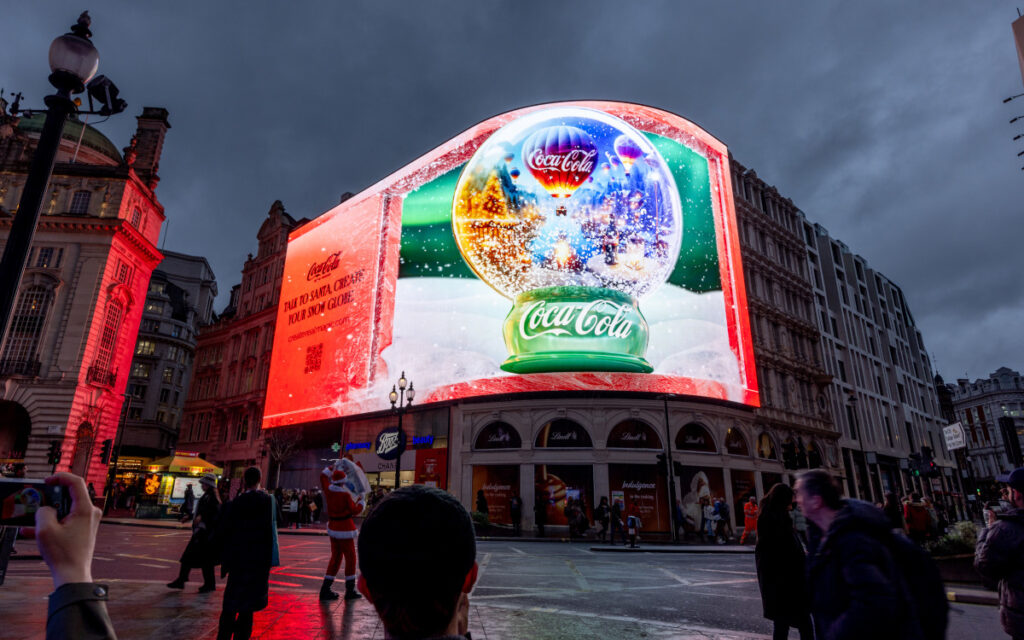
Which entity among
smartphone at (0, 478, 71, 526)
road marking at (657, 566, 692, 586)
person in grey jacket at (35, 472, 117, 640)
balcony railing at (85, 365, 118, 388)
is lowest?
road marking at (657, 566, 692, 586)

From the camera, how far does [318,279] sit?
34.1m

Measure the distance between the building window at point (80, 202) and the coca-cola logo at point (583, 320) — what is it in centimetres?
3104

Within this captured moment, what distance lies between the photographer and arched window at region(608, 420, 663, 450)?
2673cm

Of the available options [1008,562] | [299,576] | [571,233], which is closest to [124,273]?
[571,233]

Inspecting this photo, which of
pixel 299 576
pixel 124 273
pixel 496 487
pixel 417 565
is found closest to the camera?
pixel 417 565

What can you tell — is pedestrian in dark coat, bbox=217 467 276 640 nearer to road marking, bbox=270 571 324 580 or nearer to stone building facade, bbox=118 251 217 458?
road marking, bbox=270 571 324 580

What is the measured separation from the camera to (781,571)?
4.47m

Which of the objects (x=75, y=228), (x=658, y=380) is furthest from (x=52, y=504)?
(x=75, y=228)

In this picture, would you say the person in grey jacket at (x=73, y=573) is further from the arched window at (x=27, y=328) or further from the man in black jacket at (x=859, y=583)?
the arched window at (x=27, y=328)

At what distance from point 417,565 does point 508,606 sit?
6.70 meters

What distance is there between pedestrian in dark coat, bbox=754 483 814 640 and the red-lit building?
1440 inches

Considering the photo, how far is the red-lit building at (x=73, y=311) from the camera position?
30.3 meters

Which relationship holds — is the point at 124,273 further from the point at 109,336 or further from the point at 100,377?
the point at 100,377

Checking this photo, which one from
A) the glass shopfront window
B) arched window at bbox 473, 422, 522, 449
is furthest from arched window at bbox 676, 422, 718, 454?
arched window at bbox 473, 422, 522, 449
